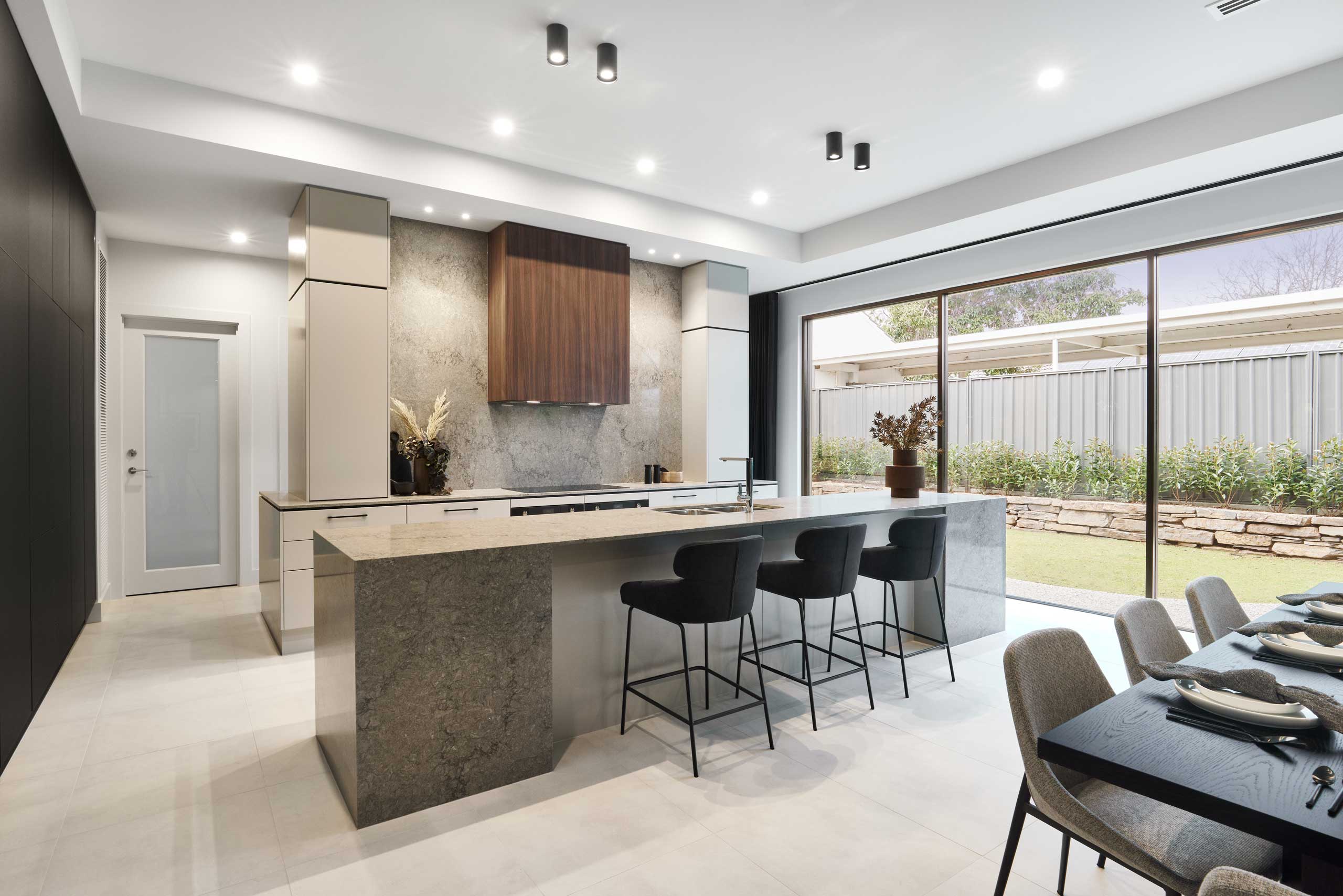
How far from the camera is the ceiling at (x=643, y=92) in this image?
298cm

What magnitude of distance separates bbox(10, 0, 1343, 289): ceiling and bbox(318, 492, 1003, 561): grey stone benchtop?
2.18m

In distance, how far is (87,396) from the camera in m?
4.41

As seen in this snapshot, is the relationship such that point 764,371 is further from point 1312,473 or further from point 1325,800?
point 1325,800

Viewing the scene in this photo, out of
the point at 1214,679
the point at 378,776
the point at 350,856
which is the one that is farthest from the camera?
the point at 378,776

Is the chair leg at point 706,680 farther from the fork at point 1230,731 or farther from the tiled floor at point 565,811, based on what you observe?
the fork at point 1230,731

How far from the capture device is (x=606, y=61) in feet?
10.5

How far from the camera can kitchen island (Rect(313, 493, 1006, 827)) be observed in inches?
89.0

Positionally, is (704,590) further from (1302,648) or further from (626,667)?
(1302,648)

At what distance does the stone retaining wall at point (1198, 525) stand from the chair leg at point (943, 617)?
1733 mm

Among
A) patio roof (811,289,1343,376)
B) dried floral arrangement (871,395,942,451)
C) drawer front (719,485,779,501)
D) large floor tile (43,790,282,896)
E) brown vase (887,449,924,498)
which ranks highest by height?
patio roof (811,289,1343,376)

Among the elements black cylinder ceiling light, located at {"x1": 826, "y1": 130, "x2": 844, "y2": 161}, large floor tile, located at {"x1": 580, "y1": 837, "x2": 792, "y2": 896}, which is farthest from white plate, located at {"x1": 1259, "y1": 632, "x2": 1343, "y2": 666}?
black cylinder ceiling light, located at {"x1": 826, "y1": 130, "x2": 844, "y2": 161}

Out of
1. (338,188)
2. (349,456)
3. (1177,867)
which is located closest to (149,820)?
(349,456)

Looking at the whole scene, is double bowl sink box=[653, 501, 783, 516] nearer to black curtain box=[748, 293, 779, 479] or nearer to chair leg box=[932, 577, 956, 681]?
chair leg box=[932, 577, 956, 681]

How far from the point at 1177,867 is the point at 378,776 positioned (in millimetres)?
2157
